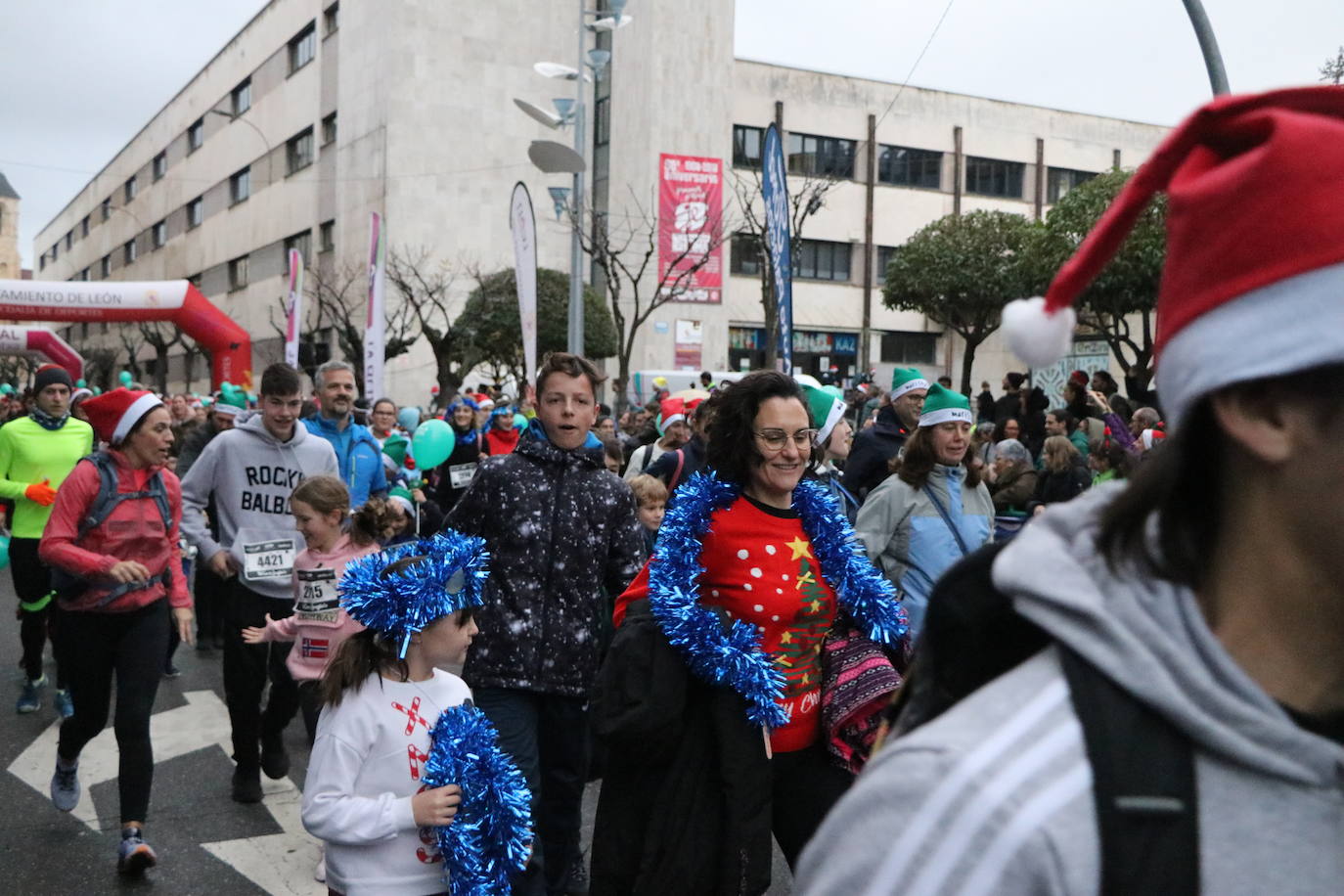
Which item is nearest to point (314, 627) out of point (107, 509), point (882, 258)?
point (107, 509)

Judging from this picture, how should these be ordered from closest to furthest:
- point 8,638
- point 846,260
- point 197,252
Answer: point 8,638, point 846,260, point 197,252

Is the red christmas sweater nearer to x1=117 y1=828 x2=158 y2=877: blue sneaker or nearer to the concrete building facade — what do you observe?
x1=117 y1=828 x2=158 y2=877: blue sneaker

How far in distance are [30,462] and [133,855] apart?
3869mm

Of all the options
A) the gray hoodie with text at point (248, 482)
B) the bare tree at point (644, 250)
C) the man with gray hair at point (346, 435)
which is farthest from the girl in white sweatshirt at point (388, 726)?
the bare tree at point (644, 250)

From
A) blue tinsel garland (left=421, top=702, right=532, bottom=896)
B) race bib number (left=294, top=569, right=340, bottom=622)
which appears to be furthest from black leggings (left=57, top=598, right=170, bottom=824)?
blue tinsel garland (left=421, top=702, right=532, bottom=896)

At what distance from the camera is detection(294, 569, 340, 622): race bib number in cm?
519

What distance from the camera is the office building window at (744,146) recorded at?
40.0m

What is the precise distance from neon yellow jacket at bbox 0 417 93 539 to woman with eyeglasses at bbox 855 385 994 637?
17.1ft

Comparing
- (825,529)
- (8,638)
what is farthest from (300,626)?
(8,638)

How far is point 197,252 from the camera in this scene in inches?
2219

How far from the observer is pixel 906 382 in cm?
804

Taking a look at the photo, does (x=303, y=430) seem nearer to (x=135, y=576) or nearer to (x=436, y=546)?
(x=135, y=576)

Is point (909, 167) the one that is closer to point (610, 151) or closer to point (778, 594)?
point (610, 151)

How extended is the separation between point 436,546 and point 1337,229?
118 inches
